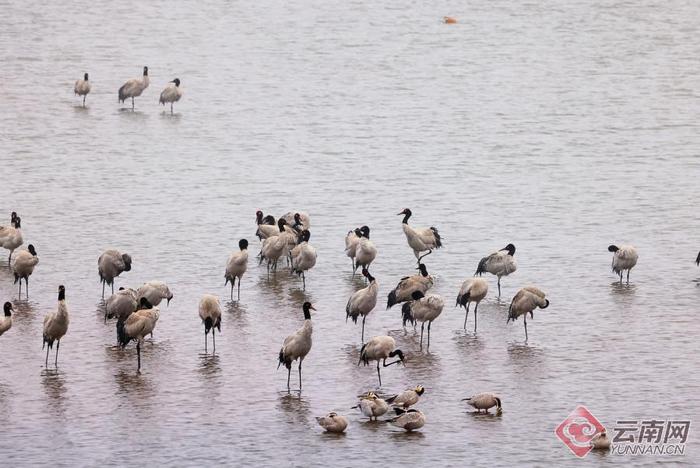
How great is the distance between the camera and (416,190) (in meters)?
40.4

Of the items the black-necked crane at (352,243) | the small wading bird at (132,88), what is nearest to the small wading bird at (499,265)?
the black-necked crane at (352,243)

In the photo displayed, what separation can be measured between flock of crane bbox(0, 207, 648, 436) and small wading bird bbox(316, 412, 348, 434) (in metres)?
0.02

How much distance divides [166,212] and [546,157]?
42.7 feet

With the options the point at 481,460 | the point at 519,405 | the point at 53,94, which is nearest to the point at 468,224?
the point at 519,405

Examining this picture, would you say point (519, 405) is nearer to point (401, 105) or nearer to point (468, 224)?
point (468, 224)

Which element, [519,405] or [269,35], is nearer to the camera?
[519,405]

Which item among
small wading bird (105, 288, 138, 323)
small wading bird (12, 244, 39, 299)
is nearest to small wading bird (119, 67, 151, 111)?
small wading bird (12, 244, 39, 299)

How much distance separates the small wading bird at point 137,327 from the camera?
2505 centimetres

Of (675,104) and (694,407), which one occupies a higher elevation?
(675,104)

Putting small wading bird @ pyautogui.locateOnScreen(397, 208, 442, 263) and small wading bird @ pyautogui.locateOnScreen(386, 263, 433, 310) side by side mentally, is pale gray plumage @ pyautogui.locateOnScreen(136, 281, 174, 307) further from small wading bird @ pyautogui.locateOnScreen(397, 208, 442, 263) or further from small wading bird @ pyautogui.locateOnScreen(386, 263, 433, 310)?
small wading bird @ pyautogui.locateOnScreen(397, 208, 442, 263)

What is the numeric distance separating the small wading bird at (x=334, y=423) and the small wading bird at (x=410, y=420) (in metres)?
0.82

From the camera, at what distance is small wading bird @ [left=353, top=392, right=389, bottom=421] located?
22.0m

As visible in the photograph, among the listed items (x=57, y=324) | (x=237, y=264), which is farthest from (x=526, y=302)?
(x=57, y=324)

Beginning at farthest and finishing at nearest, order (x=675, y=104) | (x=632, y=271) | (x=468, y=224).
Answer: (x=675, y=104) → (x=468, y=224) → (x=632, y=271)
